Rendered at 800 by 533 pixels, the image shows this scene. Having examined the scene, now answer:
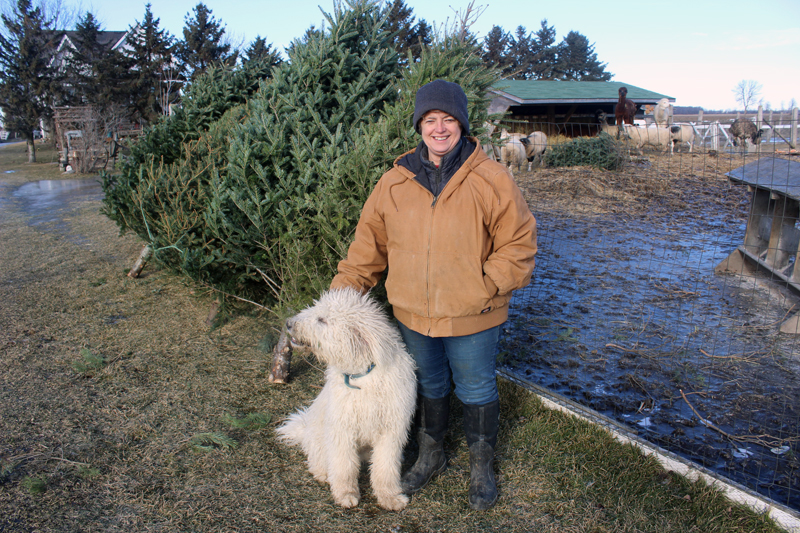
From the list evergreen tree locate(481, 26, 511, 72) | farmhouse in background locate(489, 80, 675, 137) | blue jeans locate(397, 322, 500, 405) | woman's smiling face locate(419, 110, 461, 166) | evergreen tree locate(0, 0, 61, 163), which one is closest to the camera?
woman's smiling face locate(419, 110, 461, 166)

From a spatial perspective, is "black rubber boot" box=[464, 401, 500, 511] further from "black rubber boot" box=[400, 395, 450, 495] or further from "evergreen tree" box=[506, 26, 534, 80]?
"evergreen tree" box=[506, 26, 534, 80]

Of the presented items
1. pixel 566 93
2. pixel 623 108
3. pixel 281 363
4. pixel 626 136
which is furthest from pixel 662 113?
pixel 281 363

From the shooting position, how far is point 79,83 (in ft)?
97.2

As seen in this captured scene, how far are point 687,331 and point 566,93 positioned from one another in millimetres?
22534

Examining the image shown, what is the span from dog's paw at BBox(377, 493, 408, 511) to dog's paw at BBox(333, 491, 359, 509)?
14 cm

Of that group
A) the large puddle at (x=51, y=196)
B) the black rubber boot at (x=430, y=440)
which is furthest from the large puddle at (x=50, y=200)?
the black rubber boot at (x=430, y=440)

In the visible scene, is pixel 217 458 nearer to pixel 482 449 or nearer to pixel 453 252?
pixel 482 449

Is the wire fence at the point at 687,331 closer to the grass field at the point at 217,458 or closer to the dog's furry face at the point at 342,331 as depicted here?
the grass field at the point at 217,458

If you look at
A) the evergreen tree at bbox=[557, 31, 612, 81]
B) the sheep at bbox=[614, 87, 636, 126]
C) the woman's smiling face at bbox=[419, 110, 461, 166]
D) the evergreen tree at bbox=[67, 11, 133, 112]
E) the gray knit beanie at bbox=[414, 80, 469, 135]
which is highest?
the evergreen tree at bbox=[557, 31, 612, 81]

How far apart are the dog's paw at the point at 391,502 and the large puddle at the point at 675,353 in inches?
73.4

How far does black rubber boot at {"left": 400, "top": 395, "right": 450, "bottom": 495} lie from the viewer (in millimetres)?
3079

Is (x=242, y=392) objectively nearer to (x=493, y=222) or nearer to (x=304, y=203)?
(x=304, y=203)

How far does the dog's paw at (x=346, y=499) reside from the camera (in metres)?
2.87

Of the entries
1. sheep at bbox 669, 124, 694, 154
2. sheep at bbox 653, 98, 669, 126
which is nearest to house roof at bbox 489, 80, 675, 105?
sheep at bbox 653, 98, 669, 126
